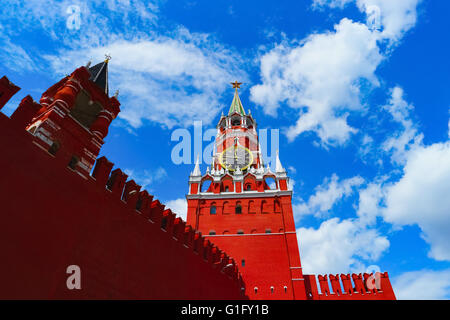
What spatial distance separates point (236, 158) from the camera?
33.7 m

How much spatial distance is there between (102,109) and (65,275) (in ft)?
24.1

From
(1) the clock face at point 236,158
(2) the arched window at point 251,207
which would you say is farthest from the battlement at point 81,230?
(1) the clock face at point 236,158

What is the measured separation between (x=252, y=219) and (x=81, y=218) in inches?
696

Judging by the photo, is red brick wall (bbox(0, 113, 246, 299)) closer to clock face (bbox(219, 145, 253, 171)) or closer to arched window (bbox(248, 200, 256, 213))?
arched window (bbox(248, 200, 256, 213))

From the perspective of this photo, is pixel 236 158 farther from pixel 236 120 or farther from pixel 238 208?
pixel 238 208

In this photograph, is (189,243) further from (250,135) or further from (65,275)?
(250,135)

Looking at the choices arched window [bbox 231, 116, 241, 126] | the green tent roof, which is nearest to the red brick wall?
arched window [bbox 231, 116, 241, 126]

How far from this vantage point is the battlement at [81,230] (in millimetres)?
8281

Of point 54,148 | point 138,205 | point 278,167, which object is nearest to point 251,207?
point 278,167

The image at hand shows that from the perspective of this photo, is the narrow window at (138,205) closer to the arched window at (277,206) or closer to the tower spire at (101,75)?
the tower spire at (101,75)

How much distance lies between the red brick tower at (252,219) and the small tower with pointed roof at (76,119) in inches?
591

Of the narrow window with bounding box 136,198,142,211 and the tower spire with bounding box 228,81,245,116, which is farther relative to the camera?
the tower spire with bounding box 228,81,245,116

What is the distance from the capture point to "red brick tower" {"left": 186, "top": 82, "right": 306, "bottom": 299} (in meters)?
22.5

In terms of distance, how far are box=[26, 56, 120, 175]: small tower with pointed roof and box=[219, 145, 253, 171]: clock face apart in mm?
19820
